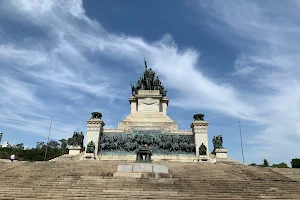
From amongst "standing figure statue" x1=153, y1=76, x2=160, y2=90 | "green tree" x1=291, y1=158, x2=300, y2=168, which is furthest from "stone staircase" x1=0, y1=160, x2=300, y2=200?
"green tree" x1=291, y1=158, x2=300, y2=168

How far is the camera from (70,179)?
35.3ft

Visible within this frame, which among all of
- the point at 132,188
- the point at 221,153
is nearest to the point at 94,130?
the point at 221,153

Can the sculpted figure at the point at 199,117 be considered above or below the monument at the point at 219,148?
above

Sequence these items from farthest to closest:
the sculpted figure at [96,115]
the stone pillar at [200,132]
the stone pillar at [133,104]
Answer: the stone pillar at [133,104], the sculpted figure at [96,115], the stone pillar at [200,132]

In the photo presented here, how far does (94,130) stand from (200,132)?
9.86m

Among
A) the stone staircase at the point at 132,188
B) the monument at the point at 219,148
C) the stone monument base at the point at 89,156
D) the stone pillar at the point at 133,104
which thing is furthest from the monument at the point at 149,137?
the stone staircase at the point at 132,188

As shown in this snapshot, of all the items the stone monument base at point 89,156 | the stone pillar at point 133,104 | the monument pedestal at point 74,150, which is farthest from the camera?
the stone pillar at point 133,104

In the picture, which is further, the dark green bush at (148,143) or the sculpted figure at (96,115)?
the sculpted figure at (96,115)

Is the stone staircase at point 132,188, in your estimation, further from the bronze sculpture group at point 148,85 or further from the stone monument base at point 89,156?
the bronze sculpture group at point 148,85

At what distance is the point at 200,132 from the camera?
73.9 feet

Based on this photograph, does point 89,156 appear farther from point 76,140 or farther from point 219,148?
point 219,148

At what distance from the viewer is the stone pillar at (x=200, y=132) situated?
22150mm

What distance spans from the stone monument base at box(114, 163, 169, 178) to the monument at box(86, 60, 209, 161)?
30.5 feet

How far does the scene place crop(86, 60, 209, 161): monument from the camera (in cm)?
2139
